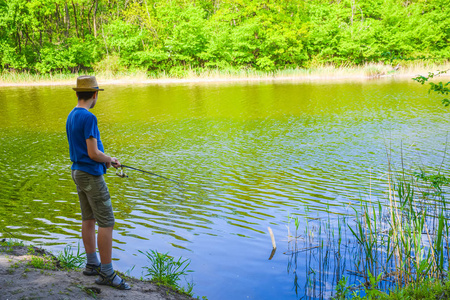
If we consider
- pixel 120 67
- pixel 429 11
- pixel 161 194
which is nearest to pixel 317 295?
pixel 161 194

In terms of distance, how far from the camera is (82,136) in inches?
135

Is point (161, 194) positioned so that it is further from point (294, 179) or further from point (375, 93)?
Result: point (375, 93)

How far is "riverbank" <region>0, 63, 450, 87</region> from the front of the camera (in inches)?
1366

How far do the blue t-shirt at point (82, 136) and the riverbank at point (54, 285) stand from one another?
0.96 metres

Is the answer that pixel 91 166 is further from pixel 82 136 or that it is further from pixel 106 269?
pixel 106 269

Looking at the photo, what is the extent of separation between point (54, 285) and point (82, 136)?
125cm

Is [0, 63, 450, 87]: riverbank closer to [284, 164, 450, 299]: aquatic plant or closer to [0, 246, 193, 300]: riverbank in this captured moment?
[284, 164, 450, 299]: aquatic plant

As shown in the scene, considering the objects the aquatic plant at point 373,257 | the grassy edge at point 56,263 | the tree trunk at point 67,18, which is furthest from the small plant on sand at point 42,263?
the tree trunk at point 67,18

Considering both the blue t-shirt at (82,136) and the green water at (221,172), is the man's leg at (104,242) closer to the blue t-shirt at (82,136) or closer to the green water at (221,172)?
the blue t-shirt at (82,136)

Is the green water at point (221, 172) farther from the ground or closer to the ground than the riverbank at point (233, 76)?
closer to the ground

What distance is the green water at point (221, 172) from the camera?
5090 mm

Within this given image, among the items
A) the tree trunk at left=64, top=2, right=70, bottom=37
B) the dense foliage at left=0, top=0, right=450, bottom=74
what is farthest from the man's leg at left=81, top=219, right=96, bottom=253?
the tree trunk at left=64, top=2, right=70, bottom=37

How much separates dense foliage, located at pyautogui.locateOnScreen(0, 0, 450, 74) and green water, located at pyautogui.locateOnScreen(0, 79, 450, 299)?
23.9 meters

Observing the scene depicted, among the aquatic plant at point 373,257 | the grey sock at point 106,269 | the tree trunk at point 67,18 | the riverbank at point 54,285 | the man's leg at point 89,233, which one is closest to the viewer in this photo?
the riverbank at point 54,285
